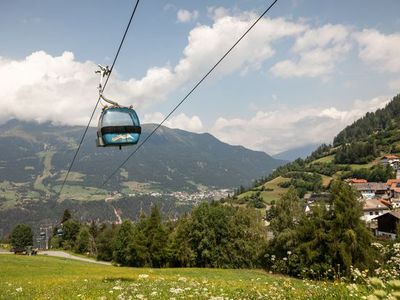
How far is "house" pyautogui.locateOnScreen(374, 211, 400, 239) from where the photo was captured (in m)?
108

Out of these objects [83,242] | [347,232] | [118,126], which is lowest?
[83,242]

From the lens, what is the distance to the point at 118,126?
54.7 feet

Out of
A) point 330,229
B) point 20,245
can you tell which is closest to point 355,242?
point 330,229

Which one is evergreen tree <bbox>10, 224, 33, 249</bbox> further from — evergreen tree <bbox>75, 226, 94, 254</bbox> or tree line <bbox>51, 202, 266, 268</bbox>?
tree line <bbox>51, 202, 266, 268</bbox>

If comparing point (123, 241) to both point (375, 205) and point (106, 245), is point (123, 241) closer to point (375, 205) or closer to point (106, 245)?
point (106, 245)

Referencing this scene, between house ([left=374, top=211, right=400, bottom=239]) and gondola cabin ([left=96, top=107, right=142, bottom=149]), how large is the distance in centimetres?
10235

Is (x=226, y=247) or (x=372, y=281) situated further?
(x=226, y=247)

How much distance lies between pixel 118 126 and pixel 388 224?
111365 mm

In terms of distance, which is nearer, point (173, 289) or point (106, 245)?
point (173, 289)

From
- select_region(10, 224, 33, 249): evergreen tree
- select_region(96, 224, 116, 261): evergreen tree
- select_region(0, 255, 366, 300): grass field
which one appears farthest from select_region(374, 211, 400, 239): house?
select_region(10, 224, 33, 249): evergreen tree

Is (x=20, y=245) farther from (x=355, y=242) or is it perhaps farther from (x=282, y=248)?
(x=355, y=242)

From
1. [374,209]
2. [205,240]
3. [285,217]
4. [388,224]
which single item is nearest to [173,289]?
[285,217]

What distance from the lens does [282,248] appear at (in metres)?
60.9

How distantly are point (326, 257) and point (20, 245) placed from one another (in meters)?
133
